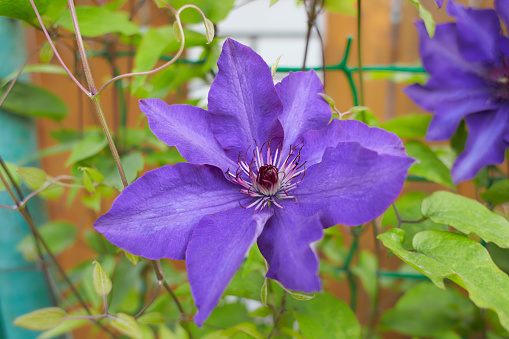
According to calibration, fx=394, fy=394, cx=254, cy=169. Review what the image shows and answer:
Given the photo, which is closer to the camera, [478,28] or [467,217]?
[467,217]

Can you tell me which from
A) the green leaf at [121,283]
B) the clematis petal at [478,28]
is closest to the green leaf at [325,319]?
the green leaf at [121,283]

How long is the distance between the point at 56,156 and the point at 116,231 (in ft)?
2.73

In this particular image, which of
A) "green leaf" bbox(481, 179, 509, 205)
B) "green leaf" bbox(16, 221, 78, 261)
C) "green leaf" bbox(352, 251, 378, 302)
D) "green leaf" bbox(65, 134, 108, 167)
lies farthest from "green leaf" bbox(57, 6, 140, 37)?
"green leaf" bbox(352, 251, 378, 302)

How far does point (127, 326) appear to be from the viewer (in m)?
0.45

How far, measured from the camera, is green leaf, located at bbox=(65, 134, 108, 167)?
2.08 ft

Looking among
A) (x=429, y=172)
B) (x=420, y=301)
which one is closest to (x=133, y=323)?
(x=429, y=172)

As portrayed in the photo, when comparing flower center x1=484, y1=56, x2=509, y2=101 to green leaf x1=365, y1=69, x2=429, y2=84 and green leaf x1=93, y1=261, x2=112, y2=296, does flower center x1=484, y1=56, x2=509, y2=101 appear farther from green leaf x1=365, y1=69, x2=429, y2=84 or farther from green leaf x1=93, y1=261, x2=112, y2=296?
green leaf x1=93, y1=261, x2=112, y2=296

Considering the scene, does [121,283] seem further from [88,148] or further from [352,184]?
[352,184]

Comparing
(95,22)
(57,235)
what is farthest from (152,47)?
(57,235)

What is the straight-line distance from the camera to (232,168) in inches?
17.4

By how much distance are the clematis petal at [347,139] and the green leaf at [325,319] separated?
0.21m

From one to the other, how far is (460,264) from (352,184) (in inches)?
6.7

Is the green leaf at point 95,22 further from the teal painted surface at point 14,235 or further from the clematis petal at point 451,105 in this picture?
the clematis petal at point 451,105

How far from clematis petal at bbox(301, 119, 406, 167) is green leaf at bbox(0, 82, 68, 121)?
60cm
